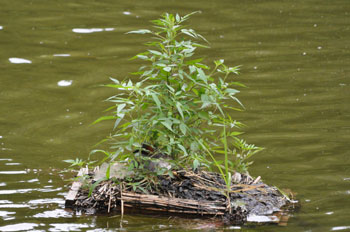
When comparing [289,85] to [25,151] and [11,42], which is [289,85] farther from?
[11,42]

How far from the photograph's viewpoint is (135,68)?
8703 mm

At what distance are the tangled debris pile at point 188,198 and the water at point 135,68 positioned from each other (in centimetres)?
11

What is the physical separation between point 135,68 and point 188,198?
13.9 feet

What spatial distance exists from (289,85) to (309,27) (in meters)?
2.81

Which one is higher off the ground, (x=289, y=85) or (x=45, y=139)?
(x=289, y=85)

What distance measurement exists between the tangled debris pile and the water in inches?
4.3

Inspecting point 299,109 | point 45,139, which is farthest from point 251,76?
point 45,139

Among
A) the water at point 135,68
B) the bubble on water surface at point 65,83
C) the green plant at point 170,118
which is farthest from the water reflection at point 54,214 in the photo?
the bubble on water surface at point 65,83

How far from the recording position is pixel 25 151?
6188 mm

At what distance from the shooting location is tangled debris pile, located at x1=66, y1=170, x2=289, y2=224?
15.1ft

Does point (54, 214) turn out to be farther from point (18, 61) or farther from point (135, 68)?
point (18, 61)

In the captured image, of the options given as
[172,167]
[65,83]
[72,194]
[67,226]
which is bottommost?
[67,226]

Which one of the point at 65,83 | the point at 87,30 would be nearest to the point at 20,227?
the point at 65,83

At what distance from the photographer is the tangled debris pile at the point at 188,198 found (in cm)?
462
